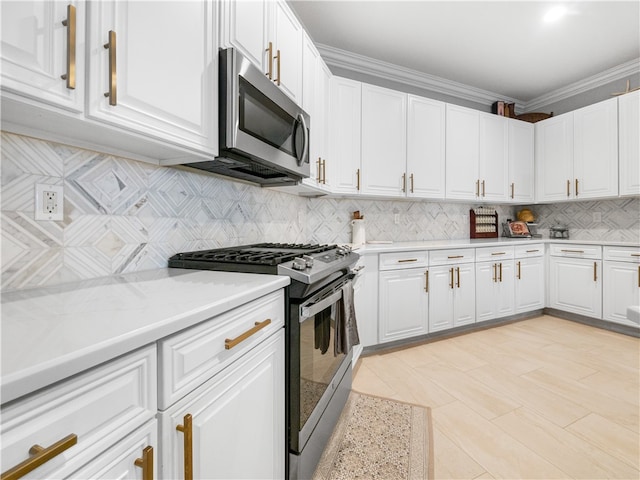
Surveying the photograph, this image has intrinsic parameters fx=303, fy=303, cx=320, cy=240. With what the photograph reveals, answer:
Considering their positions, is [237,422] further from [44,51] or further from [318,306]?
[44,51]

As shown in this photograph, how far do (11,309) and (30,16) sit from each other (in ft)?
2.20

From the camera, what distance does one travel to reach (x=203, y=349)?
74 centimetres

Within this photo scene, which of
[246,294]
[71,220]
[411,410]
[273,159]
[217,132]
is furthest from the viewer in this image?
[411,410]

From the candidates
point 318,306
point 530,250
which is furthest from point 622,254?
point 318,306

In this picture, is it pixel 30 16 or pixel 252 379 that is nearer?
pixel 30 16

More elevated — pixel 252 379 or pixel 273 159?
pixel 273 159

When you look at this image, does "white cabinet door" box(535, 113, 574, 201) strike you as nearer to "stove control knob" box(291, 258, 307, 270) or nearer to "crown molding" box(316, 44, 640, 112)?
"crown molding" box(316, 44, 640, 112)

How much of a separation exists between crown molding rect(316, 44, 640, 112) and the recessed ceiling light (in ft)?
3.79

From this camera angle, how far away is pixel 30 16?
0.69 meters

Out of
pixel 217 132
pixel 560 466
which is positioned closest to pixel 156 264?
pixel 217 132

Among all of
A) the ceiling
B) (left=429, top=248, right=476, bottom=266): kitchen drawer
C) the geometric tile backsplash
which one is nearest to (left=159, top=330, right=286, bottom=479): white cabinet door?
the geometric tile backsplash

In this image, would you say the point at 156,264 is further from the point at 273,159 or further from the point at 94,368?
the point at 94,368

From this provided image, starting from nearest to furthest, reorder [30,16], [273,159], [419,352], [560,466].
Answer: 1. [30,16]
2. [560,466]
3. [273,159]
4. [419,352]

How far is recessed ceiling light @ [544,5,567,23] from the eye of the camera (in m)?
2.48
